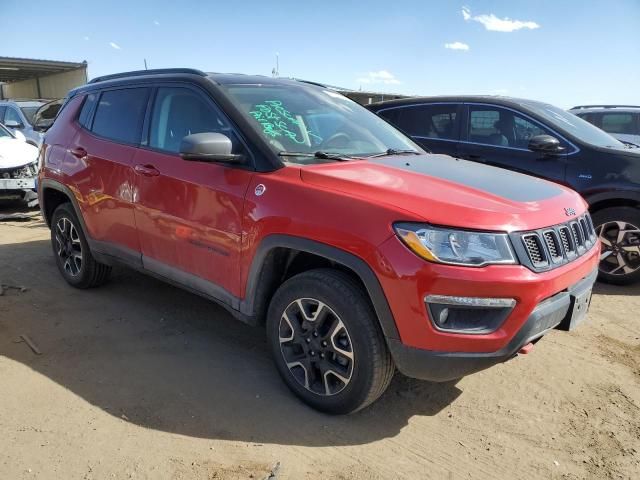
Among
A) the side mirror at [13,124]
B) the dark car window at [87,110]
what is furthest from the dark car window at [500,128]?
the side mirror at [13,124]

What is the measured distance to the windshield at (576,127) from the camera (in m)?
5.28

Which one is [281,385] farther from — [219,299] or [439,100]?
[439,100]

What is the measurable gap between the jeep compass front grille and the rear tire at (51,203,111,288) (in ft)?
11.5

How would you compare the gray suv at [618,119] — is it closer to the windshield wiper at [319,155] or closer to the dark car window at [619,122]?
the dark car window at [619,122]

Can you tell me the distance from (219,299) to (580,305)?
2054 mm

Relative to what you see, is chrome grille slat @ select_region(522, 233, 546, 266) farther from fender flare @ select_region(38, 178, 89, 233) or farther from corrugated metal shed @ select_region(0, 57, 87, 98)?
corrugated metal shed @ select_region(0, 57, 87, 98)

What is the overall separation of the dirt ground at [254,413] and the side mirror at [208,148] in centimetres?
133

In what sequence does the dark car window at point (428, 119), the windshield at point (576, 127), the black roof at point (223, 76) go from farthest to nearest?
the dark car window at point (428, 119) → the windshield at point (576, 127) → the black roof at point (223, 76)

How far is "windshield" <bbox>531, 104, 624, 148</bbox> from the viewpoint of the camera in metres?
5.28

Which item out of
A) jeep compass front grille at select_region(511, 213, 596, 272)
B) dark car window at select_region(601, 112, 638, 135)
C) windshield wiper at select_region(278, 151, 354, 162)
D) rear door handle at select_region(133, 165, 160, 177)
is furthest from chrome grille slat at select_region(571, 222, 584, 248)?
dark car window at select_region(601, 112, 638, 135)

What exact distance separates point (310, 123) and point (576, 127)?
11.6 ft

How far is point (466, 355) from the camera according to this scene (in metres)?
2.35

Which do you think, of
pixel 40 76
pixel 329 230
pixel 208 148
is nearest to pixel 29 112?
pixel 208 148

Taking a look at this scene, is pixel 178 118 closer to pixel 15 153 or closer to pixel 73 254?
pixel 73 254
